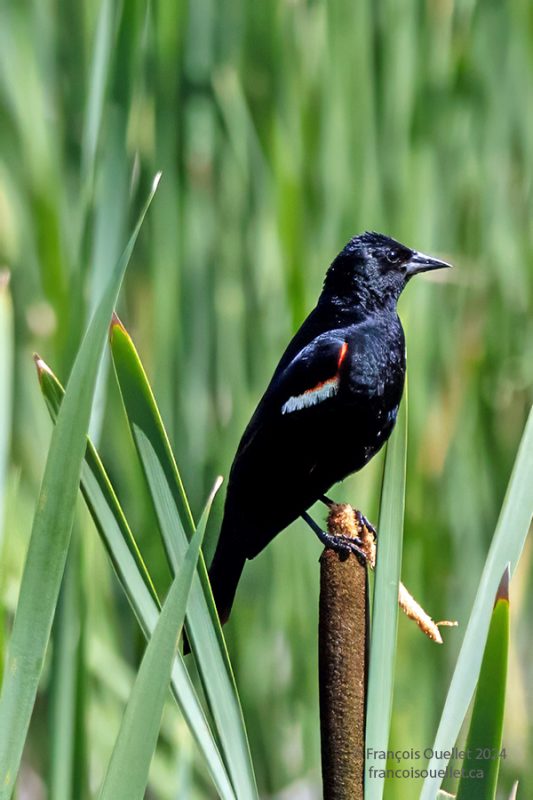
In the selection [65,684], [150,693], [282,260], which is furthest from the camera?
[282,260]

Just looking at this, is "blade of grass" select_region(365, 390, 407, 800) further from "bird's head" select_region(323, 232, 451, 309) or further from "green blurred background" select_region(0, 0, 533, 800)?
"green blurred background" select_region(0, 0, 533, 800)

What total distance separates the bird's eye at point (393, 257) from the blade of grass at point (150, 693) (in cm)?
33

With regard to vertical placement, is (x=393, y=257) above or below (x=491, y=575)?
above

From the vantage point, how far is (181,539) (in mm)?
448

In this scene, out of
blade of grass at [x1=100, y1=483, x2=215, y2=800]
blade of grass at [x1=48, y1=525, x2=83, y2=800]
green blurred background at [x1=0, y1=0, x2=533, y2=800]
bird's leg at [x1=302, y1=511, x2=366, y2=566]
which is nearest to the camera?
blade of grass at [x1=100, y1=483, x2=215, y2=800]

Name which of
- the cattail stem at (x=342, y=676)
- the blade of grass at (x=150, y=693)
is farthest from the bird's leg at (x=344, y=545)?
the blade of grass at (x=150, y=693)

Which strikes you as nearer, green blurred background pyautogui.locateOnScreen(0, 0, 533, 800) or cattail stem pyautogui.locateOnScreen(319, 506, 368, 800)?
cattail stem pyautogui.locateOnScreen(319, 506, 368, 800)

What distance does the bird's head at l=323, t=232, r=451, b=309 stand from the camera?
0.68 meters

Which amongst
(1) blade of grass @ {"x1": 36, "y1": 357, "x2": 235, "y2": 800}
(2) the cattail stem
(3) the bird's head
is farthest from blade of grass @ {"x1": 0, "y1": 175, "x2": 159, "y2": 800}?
(3) the bird's head

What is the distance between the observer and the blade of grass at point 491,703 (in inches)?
16.4

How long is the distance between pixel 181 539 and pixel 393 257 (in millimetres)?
321

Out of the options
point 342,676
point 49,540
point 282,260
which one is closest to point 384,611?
point 342,676

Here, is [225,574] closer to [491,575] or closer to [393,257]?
[491,575]

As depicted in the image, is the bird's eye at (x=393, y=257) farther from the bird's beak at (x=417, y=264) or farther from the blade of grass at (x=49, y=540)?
the blade of grass at (x=49, y=540)
